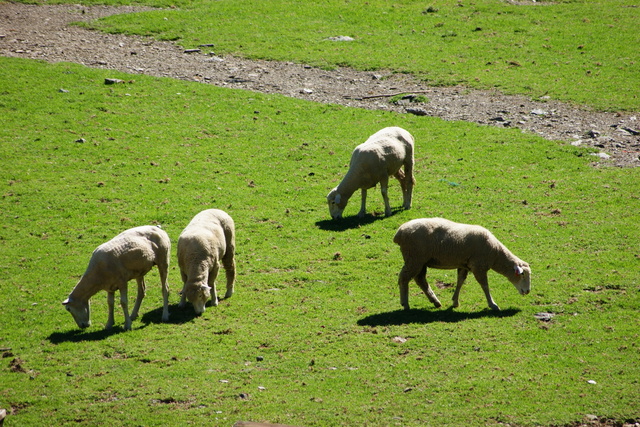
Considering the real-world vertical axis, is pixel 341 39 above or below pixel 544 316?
above

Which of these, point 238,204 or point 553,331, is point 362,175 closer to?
point 238,204

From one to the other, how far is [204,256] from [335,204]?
6.26 metres

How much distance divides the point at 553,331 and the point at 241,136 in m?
15.4

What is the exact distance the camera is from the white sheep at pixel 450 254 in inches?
579

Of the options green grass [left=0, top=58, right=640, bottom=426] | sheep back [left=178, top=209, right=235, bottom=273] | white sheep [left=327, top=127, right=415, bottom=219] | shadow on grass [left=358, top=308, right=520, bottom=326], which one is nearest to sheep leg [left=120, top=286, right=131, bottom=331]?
green grass [left=0, top=58, right=640, bottom=426]

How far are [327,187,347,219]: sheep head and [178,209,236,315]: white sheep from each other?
4.85 meters

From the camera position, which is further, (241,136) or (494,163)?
(241,136)

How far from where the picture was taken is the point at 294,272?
17.1 metres

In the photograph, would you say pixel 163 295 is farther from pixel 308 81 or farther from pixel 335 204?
pixel 308 81

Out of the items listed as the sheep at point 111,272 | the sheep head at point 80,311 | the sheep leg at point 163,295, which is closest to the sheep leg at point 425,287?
the sheep leg at point 163,295

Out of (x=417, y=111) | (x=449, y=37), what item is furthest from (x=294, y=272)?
(x=449, y=37)

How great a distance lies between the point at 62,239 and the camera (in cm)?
1897

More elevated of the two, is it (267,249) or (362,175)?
(362,175)

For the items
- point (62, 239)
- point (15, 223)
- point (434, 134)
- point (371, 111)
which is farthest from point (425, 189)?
point (15, 223)
